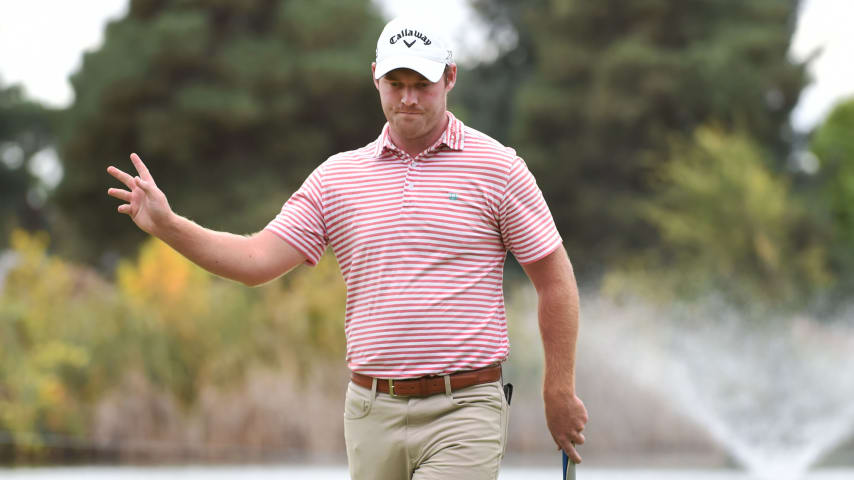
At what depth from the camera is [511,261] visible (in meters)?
23.3

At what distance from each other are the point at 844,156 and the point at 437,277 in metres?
25.2

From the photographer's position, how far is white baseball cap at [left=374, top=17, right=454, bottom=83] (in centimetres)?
314

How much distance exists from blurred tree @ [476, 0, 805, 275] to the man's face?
68.5 feet

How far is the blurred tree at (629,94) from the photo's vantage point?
24.9 m

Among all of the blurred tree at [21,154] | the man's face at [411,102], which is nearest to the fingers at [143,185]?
the man's face at [411,102]

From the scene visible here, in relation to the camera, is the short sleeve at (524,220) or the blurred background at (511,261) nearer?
the short sleeve at (524,220)

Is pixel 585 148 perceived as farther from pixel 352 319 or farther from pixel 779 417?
pixel 352 319

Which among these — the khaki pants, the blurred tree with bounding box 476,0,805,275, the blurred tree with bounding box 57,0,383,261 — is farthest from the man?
the blurred tree with bounding box 476,0,805,275

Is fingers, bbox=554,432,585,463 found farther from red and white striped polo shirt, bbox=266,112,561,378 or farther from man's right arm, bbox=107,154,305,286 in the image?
man's right arm, bbox=107,154,305,286

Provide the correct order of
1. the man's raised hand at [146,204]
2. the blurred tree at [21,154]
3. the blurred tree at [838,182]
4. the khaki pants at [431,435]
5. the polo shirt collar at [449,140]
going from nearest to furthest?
the man's raised hand at [146,204] → the khaki pants at [431,435] → the polo shirt collar at [449,140] → the blurred tree at [838,182] → the blurred tree at [21,154]

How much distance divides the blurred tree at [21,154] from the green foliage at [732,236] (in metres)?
19.6

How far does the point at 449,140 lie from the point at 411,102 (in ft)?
0.48

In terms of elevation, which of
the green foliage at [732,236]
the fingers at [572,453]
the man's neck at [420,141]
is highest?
the green foliage at [732,236]

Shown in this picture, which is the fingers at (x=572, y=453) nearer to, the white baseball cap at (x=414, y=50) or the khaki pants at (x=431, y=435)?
the khaki pants at (x=431, y=435)
